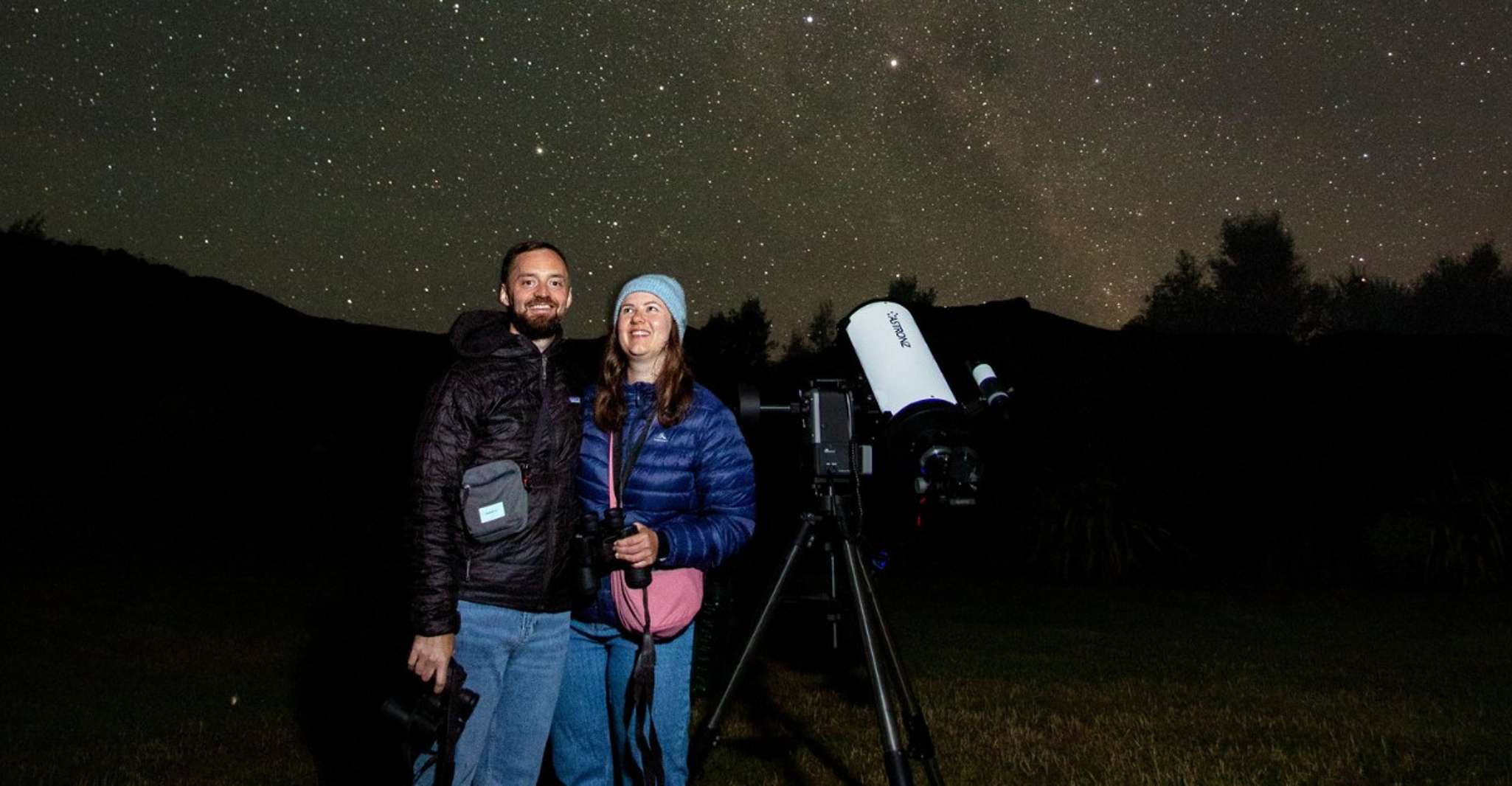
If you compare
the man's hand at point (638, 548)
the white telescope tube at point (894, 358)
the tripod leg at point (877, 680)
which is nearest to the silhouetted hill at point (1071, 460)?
the white telescope tube at point (894, 358)

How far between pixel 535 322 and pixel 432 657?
0.82 metres

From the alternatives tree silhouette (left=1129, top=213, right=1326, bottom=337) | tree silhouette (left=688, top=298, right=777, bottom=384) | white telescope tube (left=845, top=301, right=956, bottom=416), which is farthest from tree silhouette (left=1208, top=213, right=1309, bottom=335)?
white telescope tube (left=845, top=301, right=956, bottom=416)

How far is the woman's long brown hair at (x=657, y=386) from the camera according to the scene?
2645 mm

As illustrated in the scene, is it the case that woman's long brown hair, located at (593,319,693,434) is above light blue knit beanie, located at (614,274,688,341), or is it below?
below

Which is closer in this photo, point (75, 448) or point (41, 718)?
point (41, 718)

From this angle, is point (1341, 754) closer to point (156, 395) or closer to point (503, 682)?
point (503, 682)

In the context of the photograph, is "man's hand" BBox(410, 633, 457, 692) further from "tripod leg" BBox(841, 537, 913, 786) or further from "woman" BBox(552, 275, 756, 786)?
"tripod leg" BBox(841, 537, 913, 786)

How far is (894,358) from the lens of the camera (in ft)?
11.8

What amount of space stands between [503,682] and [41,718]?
4211mm

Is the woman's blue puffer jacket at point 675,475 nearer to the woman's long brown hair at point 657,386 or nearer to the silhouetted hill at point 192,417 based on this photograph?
the woman's long brown hair at point 657,386

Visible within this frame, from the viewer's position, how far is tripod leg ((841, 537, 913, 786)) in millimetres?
2670

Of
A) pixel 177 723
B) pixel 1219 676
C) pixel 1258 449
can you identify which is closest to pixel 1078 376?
pixel 1258 449

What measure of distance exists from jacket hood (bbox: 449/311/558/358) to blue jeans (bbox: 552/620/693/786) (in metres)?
0.72

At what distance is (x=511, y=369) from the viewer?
250 centimetres
